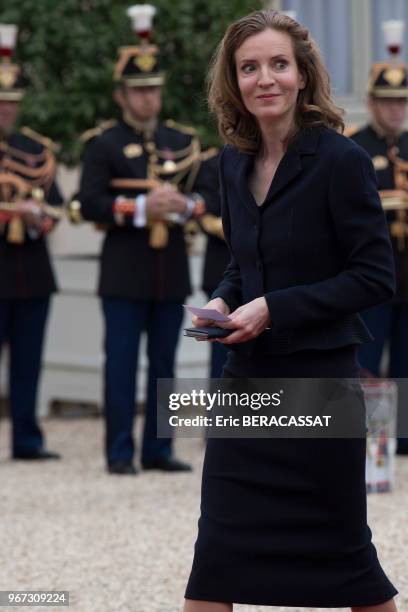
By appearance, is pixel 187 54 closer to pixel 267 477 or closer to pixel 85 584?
pixel 85 584

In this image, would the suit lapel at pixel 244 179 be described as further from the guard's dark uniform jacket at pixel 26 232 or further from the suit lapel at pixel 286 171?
the guard's dark uniform jacket at pixel 26 232

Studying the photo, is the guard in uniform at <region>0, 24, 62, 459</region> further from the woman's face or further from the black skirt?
the black skirt

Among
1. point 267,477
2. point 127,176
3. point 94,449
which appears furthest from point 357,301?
point 94,449

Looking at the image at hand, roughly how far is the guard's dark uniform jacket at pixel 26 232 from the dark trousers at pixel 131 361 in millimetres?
460

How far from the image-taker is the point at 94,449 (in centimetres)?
804

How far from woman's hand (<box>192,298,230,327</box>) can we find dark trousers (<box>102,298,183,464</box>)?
3693 mm

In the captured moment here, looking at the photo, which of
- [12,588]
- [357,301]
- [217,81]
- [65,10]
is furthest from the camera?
[65,10]

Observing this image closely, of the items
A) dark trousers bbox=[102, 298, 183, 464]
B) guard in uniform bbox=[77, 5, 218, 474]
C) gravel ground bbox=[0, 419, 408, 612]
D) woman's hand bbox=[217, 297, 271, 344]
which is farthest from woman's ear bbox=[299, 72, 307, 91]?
dark trousers bbox=[102, 298, 183, 464]

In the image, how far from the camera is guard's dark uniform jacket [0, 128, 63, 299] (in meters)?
7.36

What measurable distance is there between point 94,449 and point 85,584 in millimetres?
3239

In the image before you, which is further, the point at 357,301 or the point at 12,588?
the point at 12,588

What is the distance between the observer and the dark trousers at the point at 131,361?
7.08 m

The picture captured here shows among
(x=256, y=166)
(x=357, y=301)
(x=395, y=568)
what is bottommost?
(x=395, y=568)

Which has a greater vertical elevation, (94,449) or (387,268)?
(387,268)
